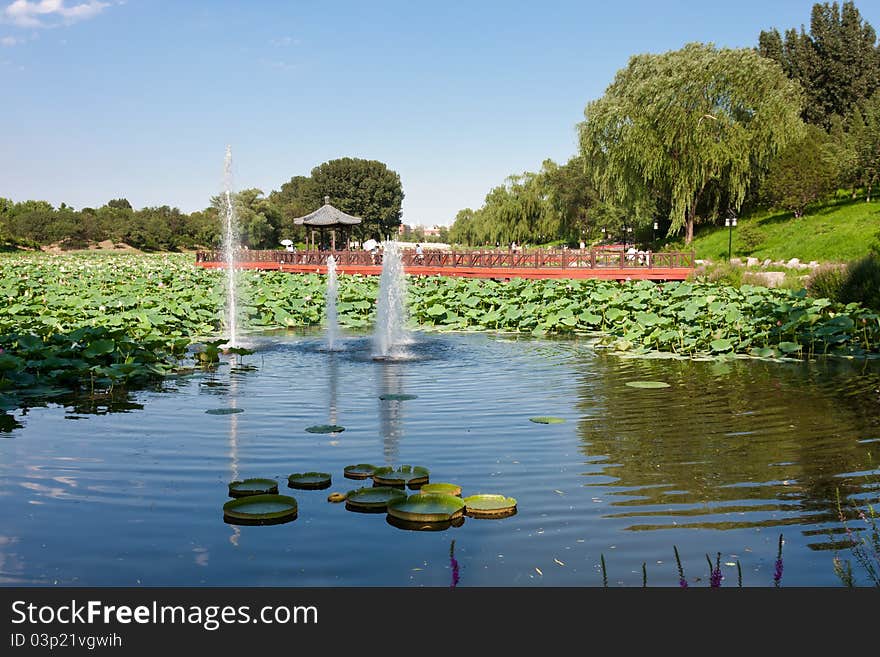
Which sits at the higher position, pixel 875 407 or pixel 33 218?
pixel 33 218

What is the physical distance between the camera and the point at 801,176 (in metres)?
35.8

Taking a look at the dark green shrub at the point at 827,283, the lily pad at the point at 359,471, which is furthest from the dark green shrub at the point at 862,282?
the lily pad at the point at 359,471

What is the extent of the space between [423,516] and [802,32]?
64.1 metres

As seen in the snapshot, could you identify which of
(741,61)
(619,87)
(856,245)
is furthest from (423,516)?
(619,87)

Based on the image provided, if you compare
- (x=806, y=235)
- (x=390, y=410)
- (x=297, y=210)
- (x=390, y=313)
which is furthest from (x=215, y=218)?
(x=390, y=410)

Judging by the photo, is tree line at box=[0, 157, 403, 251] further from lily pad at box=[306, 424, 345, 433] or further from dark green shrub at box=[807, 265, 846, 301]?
lily pad at box=[306, 424, 345, 433]

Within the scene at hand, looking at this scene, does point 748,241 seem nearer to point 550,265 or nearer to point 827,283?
point 550,265

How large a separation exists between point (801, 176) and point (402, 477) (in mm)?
35711

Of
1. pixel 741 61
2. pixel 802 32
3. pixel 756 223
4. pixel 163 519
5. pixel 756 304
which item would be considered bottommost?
pixel 163 519

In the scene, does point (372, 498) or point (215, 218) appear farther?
point (215, 218)

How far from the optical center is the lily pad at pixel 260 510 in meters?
4.65

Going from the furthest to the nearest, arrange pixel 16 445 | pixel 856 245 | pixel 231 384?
pixel 856 245, pixel 231 384, pixel 16 445
